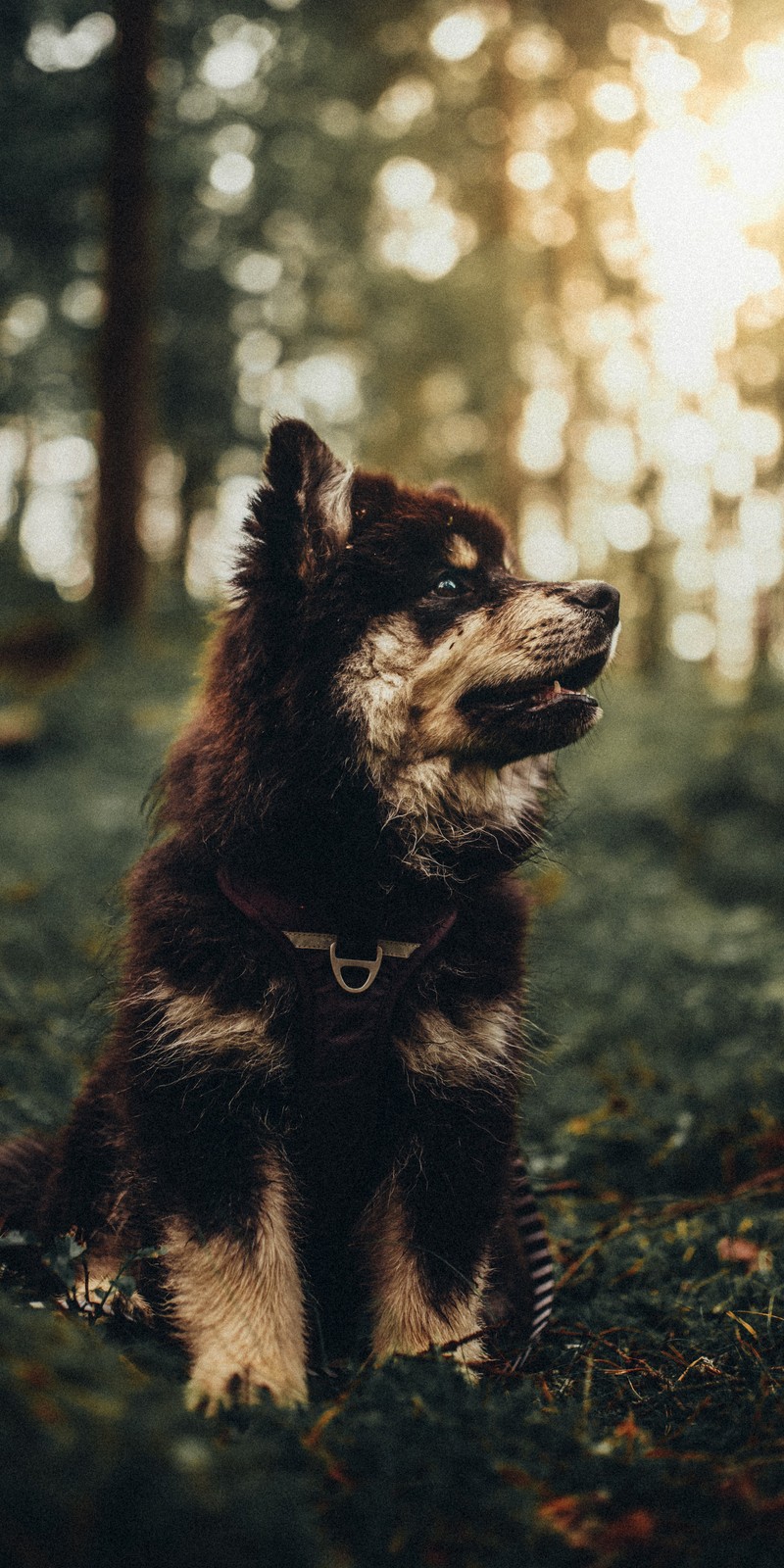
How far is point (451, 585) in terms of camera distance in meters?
3.01

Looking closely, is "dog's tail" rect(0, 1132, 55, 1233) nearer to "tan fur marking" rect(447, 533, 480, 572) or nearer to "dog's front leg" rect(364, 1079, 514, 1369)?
"dog's front leg" rect(364, 1079, 514, 1369)

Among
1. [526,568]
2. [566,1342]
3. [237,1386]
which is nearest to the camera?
[237,1386]

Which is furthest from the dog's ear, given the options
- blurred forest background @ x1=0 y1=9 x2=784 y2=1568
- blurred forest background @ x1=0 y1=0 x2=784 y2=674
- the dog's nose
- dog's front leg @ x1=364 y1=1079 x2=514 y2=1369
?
blurred forest background @ x1=0 y1=0 x2=784 y2=674

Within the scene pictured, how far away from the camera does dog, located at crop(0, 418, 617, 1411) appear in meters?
2.36

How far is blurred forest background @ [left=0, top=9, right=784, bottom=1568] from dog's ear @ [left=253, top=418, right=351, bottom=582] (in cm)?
24

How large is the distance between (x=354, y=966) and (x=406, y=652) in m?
0.89

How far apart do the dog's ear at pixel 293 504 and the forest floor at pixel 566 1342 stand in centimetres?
115

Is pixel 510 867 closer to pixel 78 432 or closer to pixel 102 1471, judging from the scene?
pixel 102 1471

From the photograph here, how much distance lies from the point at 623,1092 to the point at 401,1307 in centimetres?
220

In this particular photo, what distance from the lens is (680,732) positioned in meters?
10.7

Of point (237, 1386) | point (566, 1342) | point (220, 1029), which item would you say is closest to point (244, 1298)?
point (237, 1386)

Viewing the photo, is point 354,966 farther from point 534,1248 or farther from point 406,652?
A: point 534,1248

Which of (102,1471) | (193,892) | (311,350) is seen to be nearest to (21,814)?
(193,892)

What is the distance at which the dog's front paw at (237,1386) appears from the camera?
1974mm
